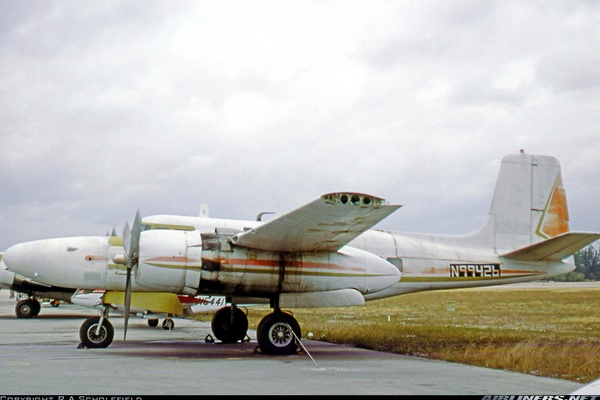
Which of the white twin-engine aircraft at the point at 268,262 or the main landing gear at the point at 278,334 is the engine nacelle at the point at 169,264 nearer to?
the white twin-engine aircraft at the point at 268,262

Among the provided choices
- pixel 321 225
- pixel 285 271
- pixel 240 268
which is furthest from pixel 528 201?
pixel 240 268

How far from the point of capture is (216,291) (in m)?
11.3

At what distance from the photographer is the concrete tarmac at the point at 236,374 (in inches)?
287

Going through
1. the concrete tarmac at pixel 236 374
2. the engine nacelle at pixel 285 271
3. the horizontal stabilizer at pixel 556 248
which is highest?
the horizontal stabilizer at pixel 556 248

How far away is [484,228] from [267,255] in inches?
260

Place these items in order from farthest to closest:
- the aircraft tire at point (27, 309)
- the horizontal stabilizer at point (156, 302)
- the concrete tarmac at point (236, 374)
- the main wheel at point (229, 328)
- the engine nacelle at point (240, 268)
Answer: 1. the aircraft tire at point (27, 309)
2. the main wheel at point (229, 328)
3. the horizontal stabilizer at point (156, 302)
4. the engine nacelle at point (240, 268)
5. the concrete tarmac at point (236, 374)

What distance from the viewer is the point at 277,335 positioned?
1166 cm

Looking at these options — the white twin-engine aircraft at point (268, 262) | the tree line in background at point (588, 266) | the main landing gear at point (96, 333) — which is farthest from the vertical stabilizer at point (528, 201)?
the tree line in background at point (588, 266)

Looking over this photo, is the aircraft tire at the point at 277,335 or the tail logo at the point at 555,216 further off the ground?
the tail logo at the point at 555,216

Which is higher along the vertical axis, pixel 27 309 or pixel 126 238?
pixel 126 238

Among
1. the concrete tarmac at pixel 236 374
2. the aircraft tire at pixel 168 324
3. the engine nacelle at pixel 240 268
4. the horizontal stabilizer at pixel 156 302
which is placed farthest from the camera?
the aircraft tire at pixel 168 324

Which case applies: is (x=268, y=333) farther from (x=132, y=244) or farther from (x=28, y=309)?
(x=28, y=309)

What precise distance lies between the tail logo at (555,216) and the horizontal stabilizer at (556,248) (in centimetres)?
101

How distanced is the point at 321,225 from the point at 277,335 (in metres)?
2.66
